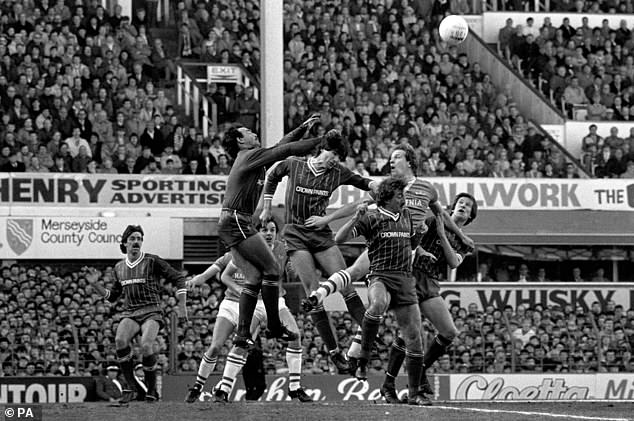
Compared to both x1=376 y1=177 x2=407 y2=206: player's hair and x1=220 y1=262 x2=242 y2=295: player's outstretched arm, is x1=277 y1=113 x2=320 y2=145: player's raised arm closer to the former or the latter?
x1=376 y1=177 x2=407 y2=206: player's hair

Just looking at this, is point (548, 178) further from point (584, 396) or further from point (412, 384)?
point (412, 384)

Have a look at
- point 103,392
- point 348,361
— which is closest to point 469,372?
point 103,392

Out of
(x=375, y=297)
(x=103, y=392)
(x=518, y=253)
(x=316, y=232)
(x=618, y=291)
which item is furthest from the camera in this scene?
(x=518, y=253)

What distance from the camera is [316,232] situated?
15.8m

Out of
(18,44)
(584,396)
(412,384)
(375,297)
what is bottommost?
(584,396)

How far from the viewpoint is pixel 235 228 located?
15.3 m

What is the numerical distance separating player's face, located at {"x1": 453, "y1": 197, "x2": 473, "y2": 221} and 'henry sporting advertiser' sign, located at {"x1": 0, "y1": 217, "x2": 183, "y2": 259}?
1121 cm

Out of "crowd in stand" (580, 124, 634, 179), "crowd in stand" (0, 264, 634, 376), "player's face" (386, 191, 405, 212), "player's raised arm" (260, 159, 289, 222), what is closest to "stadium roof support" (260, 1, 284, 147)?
"crowd in stand" (0, 264, 634, 376)

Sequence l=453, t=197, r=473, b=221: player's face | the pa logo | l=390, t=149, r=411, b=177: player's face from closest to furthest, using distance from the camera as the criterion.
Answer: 1. l=390, t=149, r=411, b=177: player's face
2. l=453, t=197, r=473, b=221: player's face
3. the pa logo

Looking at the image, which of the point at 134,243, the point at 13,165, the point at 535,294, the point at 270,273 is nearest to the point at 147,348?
the point at 134,243

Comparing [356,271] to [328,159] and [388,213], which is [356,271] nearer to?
[388,213]

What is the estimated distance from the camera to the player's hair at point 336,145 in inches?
609

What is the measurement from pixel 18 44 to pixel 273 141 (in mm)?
6820

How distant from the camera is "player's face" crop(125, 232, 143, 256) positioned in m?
18.7
